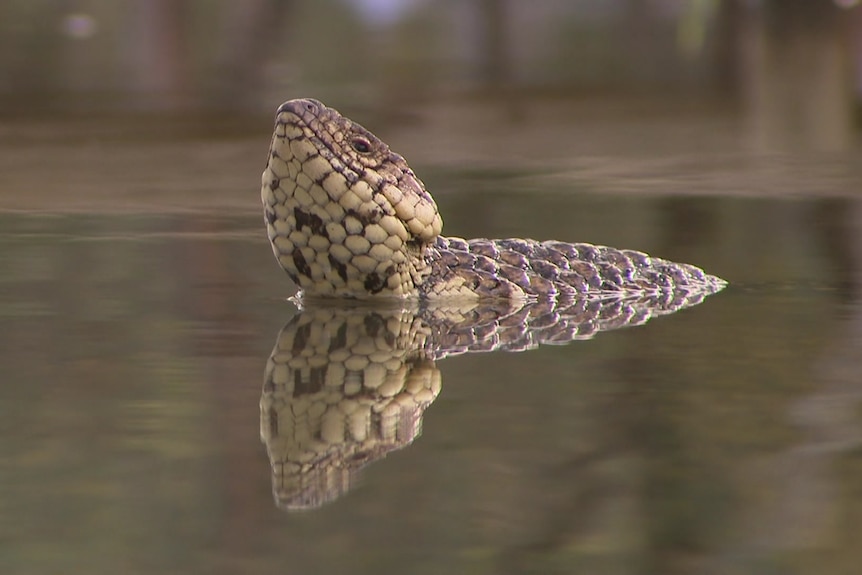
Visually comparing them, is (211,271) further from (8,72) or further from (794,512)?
(8,72)

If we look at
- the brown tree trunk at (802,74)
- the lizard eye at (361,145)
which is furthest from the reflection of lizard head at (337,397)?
the brown tree trunk at (802,74)

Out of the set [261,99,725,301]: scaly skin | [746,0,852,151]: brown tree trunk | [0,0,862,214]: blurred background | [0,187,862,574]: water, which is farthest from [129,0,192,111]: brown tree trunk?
[0,187,862,574]: water

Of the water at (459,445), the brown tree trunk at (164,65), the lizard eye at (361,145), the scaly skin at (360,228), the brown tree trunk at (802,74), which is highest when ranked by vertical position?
the brown tree trunk at (164,65)

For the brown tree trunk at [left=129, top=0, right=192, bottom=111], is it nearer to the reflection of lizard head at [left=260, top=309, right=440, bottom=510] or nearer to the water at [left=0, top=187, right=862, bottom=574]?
the water at [left=0, top=187, right=862, bottom=574]

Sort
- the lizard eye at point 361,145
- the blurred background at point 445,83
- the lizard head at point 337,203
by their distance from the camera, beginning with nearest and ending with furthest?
1. the lizard head at point 337,203
2. the lizard eye at point 361,145
3. the blurred background at point 445,83

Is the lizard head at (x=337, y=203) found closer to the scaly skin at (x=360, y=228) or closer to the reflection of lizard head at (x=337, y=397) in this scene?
the scaly skin at (x=360, y=228)

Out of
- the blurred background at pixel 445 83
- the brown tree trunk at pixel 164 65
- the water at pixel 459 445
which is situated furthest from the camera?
the brown tree trunk at pixel 164 65
